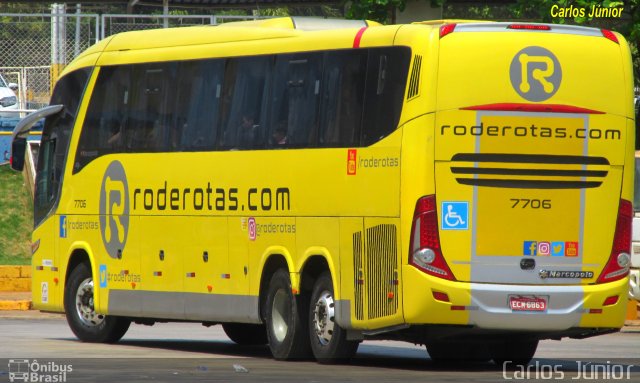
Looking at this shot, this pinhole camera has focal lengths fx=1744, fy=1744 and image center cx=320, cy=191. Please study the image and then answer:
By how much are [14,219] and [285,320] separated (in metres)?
16.8

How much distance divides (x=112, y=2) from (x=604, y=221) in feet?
82.7

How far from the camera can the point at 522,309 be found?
16016mm

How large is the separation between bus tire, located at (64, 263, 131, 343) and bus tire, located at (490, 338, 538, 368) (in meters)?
5.08

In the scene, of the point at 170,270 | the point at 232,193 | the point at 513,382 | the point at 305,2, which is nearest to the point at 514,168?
the point at 513,382

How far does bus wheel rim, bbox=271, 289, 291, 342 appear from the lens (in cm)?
1797

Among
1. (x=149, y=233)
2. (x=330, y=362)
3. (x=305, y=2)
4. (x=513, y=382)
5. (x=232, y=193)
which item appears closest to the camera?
(x=513, y=382)

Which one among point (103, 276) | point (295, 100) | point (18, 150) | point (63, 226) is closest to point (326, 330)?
point (295, 100)

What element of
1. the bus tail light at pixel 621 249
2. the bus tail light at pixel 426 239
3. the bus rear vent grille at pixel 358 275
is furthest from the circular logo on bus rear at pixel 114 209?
the bus tail light at pixel 621 249

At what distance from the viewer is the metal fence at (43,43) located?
35688 millimetres

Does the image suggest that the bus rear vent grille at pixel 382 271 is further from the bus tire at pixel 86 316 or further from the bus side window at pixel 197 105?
the bus tire at pixel 86 316

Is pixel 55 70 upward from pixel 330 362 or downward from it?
upward

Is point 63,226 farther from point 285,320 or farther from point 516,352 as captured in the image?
point 516,352

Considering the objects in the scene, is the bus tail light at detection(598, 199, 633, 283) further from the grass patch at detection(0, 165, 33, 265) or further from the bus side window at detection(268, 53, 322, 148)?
the grass patch at detection(0, 165, 33, 265)

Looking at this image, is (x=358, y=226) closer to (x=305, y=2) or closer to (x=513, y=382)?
(x=513, y=382)
